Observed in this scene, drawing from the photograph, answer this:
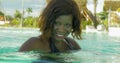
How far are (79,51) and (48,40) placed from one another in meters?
0.63

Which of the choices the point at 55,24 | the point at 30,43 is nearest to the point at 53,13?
the point at 55,24

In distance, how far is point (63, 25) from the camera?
2744mm

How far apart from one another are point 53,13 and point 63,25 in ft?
0.48

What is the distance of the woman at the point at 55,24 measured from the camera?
2.76m

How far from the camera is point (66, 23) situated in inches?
108

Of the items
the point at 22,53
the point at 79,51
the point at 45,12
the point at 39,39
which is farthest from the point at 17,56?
the point at 79,51

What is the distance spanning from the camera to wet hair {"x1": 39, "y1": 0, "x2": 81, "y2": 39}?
2762 mm

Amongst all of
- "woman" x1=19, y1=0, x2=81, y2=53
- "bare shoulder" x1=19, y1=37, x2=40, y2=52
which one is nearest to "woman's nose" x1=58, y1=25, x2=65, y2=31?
"woman" x1=19, y1=0, x2=81, y2=53

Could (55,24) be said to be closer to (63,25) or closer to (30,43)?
(63,25)

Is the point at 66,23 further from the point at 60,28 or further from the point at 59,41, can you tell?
the point at 59,41

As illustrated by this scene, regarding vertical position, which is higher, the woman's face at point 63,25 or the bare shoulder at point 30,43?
the woman's face at point 63,25

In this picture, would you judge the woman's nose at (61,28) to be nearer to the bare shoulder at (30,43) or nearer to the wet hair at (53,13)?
the wet hair at (53,13)

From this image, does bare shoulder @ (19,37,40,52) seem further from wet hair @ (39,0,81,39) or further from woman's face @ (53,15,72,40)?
woman's face @ (53,15,72,40)

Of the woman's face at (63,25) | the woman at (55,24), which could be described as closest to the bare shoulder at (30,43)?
the woman at (55,24)
